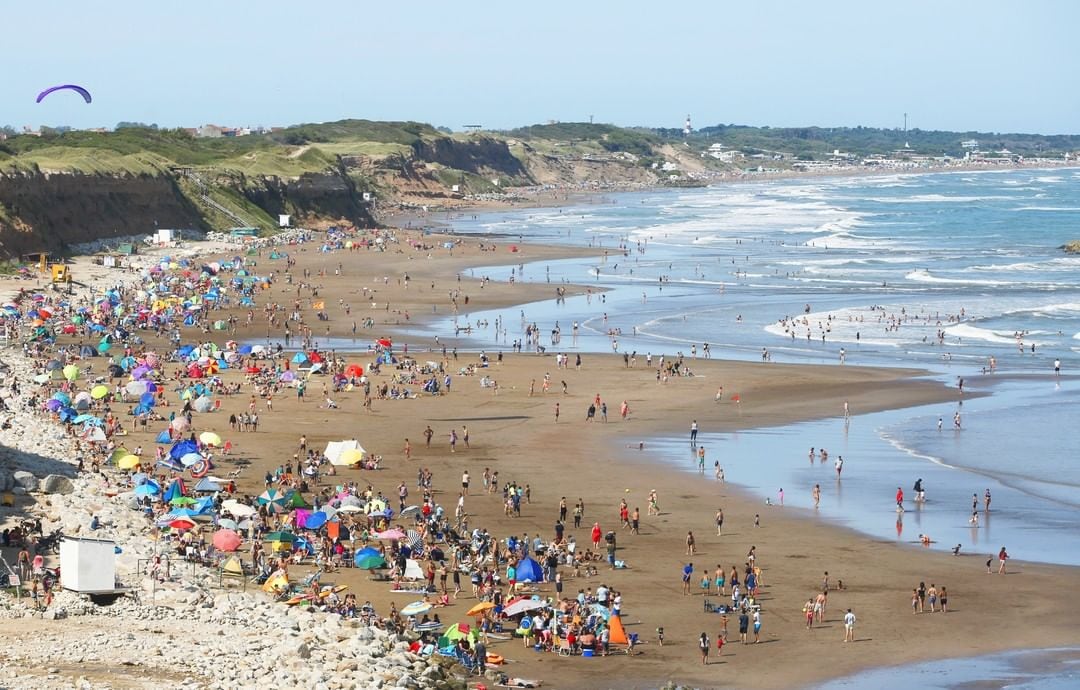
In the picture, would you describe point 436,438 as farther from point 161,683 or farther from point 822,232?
point 822,232

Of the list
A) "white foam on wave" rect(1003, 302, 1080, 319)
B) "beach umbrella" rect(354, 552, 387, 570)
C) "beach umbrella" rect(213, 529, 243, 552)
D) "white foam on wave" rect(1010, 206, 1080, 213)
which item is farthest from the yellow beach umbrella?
"white foam on wave" rect(1010, 206, 1080, 213)

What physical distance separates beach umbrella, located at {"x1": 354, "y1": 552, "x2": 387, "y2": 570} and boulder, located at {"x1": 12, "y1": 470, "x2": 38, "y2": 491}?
6550 millimetres

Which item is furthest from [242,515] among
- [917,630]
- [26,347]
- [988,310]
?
[988,310]

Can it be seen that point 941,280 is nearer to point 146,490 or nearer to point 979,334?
point 979,334

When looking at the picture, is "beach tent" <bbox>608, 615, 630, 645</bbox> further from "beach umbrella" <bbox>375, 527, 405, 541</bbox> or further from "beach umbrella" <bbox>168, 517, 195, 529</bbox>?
"beach umbrella" <bbox>168, 517, 195, 529</bbox>

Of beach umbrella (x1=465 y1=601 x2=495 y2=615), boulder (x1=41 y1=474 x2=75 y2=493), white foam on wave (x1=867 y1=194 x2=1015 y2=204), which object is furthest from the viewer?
white foam on wave (x1=867 y1=194 x2=1015 y2=204)

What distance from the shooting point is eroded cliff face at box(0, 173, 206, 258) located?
7519cm

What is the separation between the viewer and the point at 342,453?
3472 cm

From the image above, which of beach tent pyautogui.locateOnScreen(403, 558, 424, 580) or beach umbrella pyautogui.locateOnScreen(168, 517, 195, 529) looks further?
beach umbrella pyautogui.locateOnScreen(168, 517, 195, 529)

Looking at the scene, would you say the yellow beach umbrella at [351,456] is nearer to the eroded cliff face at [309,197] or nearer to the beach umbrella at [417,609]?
the beach umbrella at [417,609]

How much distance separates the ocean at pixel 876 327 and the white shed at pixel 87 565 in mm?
15877

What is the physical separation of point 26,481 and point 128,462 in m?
4.20

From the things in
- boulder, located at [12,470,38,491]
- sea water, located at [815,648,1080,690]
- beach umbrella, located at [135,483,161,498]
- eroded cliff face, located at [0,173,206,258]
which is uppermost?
eroded cliff face, located at [0,173,206,258]

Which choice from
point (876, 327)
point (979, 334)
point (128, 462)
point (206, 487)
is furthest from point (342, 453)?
point (979, 334)
